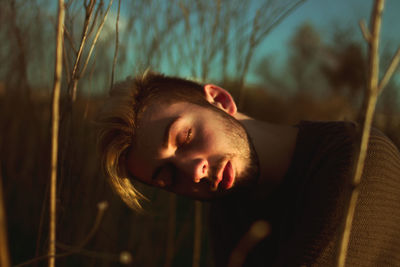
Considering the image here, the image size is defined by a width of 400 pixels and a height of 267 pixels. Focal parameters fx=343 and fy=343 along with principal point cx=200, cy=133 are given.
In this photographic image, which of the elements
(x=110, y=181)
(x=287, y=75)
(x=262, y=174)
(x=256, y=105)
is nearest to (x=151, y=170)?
(x=110, y=181)

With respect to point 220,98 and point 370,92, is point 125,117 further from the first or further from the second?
point 370,92

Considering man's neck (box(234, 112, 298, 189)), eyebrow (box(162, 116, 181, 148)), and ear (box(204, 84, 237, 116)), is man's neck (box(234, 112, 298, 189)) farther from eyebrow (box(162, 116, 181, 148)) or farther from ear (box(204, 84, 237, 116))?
eyebrow (box(162, 116, 181, 148))

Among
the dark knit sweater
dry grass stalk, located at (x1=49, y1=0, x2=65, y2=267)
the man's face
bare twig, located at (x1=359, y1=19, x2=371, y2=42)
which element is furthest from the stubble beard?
bare twig, located at (x1=359, y1=19, x2=371, y2=42)

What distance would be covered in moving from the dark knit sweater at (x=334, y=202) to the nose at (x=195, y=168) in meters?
0.27

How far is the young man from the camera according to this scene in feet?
2.64

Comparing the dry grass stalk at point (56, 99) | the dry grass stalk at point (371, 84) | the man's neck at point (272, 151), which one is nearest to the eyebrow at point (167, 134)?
the man's neck at point (272, 151)

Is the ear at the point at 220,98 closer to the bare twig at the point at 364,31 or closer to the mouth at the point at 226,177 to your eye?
the mouth at the point at 226,177

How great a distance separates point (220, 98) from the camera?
1167mm

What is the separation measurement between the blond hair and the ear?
0.03 m

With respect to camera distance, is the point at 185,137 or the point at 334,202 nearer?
the point at 334,202

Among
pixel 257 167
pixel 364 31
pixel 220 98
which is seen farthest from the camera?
pixel 220 98

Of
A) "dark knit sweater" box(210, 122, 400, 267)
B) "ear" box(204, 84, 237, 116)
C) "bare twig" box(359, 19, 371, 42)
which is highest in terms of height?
"bare twig" box(359, 19, 371, 42)

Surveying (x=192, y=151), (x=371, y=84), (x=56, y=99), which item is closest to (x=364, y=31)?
(x=371, y=84)

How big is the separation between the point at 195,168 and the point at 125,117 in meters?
0.29
